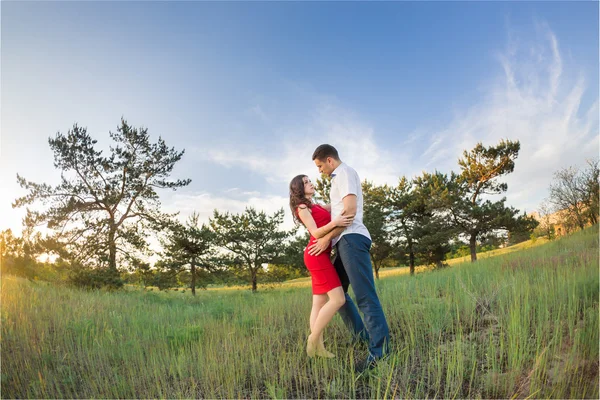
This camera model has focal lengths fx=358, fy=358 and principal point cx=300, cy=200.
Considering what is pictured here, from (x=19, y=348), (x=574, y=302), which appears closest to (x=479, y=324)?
(x=574, y=302)

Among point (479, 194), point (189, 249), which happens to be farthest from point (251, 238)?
point (479, 194)

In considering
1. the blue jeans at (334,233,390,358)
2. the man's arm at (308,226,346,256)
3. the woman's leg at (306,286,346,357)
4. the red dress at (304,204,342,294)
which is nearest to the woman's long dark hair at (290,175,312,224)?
the red dress at (304,204,342,294)

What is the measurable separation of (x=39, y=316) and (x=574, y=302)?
8.75 metres

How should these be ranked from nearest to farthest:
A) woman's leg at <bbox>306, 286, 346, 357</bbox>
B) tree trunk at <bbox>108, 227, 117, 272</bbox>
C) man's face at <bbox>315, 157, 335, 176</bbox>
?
woman's leg at <bbox>306, 286, 346, 357</bbox>
man's face at <bbox>315, 157, 335, 176</bbox>
tree trunk at <bbox>108, 227, 117, 272</bbox>

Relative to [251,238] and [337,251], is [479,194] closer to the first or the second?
[251,238]

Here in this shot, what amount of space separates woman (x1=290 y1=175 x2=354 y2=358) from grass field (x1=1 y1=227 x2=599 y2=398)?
1.20 feet

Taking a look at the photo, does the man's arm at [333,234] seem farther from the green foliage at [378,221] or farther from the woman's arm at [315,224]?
the green foliage at [378,221]

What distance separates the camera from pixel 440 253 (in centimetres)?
3050

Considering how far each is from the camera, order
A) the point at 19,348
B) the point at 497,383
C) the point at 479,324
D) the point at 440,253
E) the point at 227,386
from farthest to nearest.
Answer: the point at 440,253 < the point at 19,348 < the point at 479,324 < the point at 227,386 < the point at 497,383

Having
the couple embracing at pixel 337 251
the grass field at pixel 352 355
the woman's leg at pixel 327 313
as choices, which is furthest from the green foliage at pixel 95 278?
the couple embracing at pixel 337 251

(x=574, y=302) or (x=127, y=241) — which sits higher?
(x=127, y=241)

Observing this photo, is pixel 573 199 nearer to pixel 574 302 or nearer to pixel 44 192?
pixel 574 302

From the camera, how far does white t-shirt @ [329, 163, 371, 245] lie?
3.75 m

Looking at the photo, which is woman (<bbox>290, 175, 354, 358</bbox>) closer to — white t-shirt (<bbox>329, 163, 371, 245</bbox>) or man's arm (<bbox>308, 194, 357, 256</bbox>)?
man's arm (<bbox>308, 194, 357, 256</bbox>)
